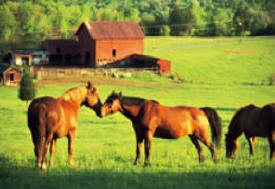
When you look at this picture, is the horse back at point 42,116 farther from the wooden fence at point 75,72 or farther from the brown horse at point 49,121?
the wooden fence at point 75,72

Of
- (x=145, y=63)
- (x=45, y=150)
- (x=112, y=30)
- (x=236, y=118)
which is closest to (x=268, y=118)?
(x=236, y=118)

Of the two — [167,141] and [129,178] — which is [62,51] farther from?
[129,178]

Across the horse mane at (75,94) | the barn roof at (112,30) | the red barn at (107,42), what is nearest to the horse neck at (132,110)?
the horse mane at (75,94)

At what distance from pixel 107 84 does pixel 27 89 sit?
50.0 ft

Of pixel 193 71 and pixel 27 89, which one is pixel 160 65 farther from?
pixel 27 89

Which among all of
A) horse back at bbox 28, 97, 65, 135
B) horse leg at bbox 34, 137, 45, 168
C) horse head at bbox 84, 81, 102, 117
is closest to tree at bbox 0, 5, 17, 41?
horse head at bbox 84, 81, 102, 117

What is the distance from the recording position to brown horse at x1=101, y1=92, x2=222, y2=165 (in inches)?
508

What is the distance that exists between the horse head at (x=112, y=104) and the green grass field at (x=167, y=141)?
4.69ft

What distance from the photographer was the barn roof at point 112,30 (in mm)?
70188

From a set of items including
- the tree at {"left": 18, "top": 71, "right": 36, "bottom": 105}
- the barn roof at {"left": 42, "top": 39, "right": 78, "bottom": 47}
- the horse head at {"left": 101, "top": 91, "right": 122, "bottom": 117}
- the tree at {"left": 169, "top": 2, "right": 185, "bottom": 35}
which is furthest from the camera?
the tree at {"left": 169, "top": 2, "right": 185, "bottom": 35}

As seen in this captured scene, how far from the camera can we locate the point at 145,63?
67188 millimetres

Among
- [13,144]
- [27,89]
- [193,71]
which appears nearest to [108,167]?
[13,144]

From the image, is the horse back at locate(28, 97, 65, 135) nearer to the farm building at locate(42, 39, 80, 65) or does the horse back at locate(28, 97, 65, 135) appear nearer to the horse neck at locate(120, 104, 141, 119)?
the horse neck at locate(120, 104, 141, 119)

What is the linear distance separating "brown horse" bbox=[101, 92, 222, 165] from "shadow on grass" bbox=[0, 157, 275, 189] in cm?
156
